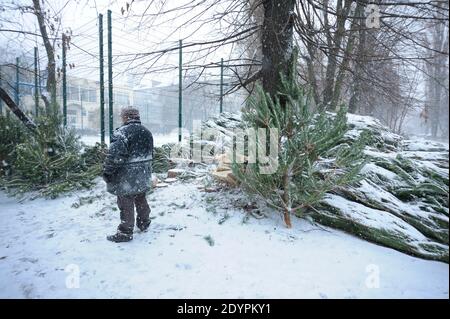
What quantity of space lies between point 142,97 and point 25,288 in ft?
90.4

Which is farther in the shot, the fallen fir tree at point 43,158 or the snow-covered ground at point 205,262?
the fallen fir tree at point 43,158

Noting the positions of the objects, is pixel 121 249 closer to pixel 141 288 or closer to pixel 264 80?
pixel 141 288

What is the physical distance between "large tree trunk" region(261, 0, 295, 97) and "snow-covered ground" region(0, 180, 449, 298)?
7.00 ft

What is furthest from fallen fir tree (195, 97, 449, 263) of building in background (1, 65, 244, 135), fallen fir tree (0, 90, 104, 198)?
building in background (1, 65, 244, 135)

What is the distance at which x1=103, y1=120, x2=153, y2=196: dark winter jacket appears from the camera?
355cm

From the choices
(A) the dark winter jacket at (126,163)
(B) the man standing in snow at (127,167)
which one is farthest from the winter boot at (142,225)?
(A) the dark winter jacket at (126,163)

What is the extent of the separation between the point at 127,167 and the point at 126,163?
53 millimetres

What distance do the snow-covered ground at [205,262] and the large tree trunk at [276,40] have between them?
213 centimetres

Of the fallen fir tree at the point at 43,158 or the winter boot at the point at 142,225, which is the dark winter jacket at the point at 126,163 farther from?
the fallen fir tree at the point at 43,158

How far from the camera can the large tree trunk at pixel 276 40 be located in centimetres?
439

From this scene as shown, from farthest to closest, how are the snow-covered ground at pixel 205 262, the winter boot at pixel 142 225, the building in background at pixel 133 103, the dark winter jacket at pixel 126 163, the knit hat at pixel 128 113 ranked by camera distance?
the building in background at pixel 133 103 < the winter boot at pixel 142 225 < the knit hat at pixel 128 113 < the dark winter jacket at pixel 126 163 < the snow-covered ground at pixel 205 262

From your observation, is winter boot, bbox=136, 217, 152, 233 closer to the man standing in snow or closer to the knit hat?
the man standing in snow

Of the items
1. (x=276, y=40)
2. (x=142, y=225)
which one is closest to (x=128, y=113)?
(x=142, y=225)

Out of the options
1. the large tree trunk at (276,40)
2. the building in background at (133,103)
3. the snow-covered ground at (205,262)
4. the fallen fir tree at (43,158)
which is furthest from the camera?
the building in background at (133,103)
